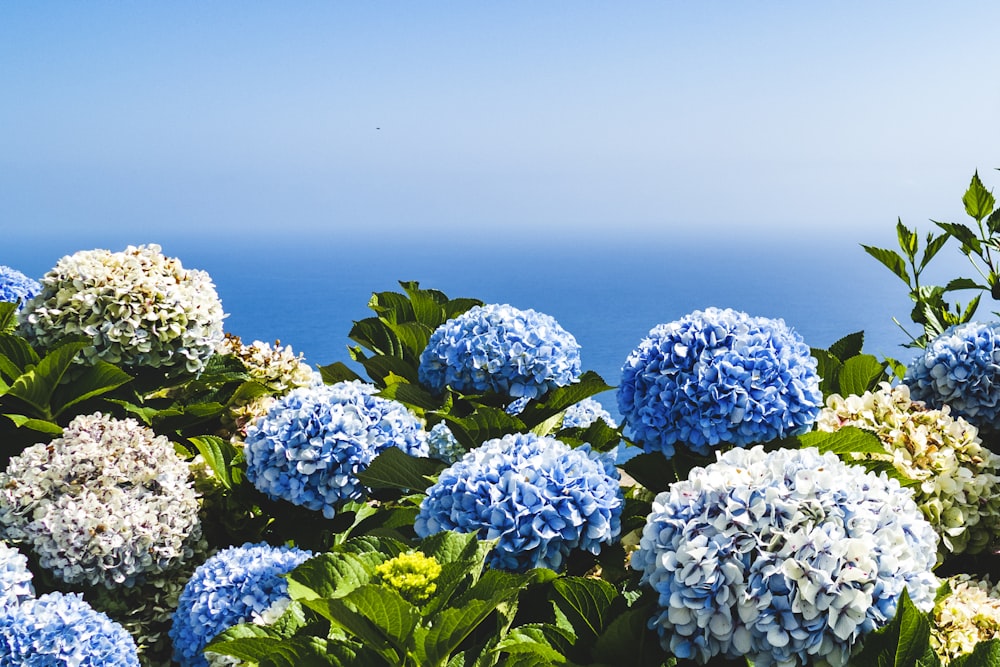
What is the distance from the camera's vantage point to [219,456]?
9.84 ft

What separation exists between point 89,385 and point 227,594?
1358mm

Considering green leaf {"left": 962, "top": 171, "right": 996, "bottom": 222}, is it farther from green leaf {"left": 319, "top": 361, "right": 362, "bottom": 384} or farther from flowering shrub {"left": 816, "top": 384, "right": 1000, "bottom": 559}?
green leaf {"left": 319, "top": 361, "right": 362, "bottom": 384}

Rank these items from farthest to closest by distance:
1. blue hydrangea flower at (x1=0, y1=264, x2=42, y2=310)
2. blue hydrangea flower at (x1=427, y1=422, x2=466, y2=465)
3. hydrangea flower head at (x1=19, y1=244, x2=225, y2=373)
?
1. blue hydrangea flower at (x1=0, y1=264, x2=42, y2=310)
2. hydrangea flower head at (x1=19, y1=244, x2=225, y2=373)
3. blue hydrangea flower at (x1=427, y1=422, x2=466, y2=465)

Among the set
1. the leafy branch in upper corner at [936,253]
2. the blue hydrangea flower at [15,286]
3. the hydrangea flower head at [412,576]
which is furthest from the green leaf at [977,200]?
the blue hydrangea flower at [15,286]

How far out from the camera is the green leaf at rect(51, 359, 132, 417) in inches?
128

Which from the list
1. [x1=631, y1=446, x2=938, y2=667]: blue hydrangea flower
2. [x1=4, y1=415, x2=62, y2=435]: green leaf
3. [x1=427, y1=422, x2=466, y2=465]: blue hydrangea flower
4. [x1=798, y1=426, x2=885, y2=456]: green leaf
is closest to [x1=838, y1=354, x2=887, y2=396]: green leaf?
[x1=798, y1=426, x2=885, y2=456]: green leaf

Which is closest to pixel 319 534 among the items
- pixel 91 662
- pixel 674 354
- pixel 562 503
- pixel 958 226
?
pixel 91 662

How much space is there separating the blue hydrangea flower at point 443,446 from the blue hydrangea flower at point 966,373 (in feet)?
5.64

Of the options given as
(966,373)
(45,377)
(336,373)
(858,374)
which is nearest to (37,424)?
(45,377)

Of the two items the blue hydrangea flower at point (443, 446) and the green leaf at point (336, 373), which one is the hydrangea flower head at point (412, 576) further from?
the green leaf at point (336, 373)

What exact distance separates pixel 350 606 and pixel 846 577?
3.19 ft

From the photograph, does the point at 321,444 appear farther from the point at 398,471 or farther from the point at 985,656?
the point at 985,656

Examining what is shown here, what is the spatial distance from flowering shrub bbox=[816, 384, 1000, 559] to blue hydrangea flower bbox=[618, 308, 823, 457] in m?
0.43

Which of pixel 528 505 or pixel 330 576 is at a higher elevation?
pixel 528 505
